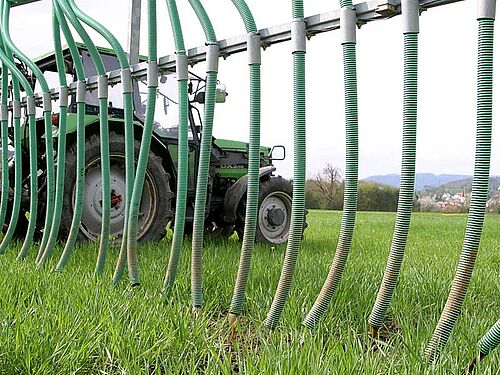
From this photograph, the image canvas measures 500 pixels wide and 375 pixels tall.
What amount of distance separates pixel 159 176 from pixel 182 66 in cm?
239

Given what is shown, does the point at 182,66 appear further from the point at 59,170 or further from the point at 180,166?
the point at 59,170

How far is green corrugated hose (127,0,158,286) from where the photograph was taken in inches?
109

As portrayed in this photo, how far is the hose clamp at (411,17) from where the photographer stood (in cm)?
176

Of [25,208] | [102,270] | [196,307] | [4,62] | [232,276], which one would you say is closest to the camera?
[196,307]

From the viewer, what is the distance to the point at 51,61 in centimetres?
515

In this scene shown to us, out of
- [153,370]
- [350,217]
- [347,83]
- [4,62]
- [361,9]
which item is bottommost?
[153,370]

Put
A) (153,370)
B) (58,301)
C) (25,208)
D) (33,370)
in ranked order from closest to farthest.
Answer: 1. (33,370)
2. (153,370)
3. (58,301)
4. (25,208)

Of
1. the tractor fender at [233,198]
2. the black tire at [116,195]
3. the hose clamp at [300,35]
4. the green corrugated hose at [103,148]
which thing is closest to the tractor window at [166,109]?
the black tire at [116,195]

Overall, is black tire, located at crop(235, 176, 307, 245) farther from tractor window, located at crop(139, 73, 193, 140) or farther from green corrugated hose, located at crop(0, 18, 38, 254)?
green corrugated hose, located at crop(0, 18, 38, 254)

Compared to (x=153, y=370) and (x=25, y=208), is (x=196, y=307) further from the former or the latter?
(x=25, y=208)

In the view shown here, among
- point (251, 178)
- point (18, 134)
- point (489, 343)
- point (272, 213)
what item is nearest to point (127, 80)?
point (251, 178)

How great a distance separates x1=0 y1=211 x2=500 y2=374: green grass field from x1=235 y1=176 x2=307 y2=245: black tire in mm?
2299

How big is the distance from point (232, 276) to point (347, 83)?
1.26 m

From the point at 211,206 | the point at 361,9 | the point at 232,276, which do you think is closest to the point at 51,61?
the point at 211,206
